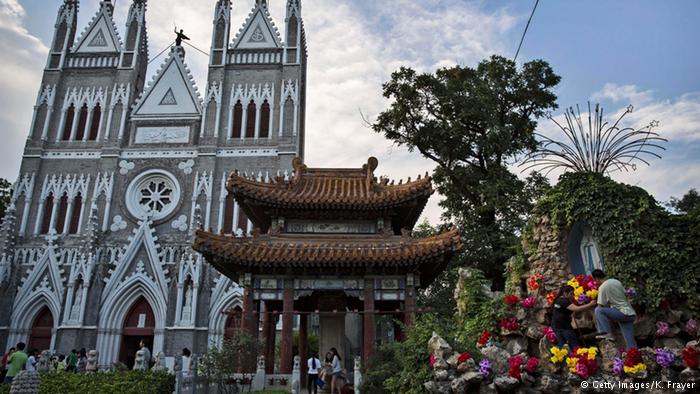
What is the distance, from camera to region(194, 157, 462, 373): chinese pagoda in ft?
41.2

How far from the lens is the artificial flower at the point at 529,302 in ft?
33.8

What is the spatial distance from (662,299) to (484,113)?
14.9 meters

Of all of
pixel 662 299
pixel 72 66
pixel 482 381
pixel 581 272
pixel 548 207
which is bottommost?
pixel 482 381

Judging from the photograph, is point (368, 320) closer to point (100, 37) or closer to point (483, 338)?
point (483, 338)

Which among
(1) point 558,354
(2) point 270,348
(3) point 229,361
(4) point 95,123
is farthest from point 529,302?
A: (4) point 95,123

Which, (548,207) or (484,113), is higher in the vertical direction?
(484,113)

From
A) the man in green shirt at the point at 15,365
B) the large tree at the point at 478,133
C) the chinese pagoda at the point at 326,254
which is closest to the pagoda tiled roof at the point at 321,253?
the chinese pagoda at the point at 326,254

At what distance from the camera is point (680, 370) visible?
7875mm

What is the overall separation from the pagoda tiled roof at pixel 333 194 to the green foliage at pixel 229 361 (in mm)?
3908

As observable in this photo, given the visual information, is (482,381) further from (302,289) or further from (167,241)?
(167,241)

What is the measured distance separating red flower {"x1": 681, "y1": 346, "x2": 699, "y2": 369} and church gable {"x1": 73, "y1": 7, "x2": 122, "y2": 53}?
38.0 m

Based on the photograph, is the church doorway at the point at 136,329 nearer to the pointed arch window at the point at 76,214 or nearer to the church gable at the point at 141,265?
the church gable at the point at 141,265

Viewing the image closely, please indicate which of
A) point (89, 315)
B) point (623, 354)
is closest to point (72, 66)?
point (89, 315)

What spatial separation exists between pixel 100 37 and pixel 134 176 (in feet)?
40.7
